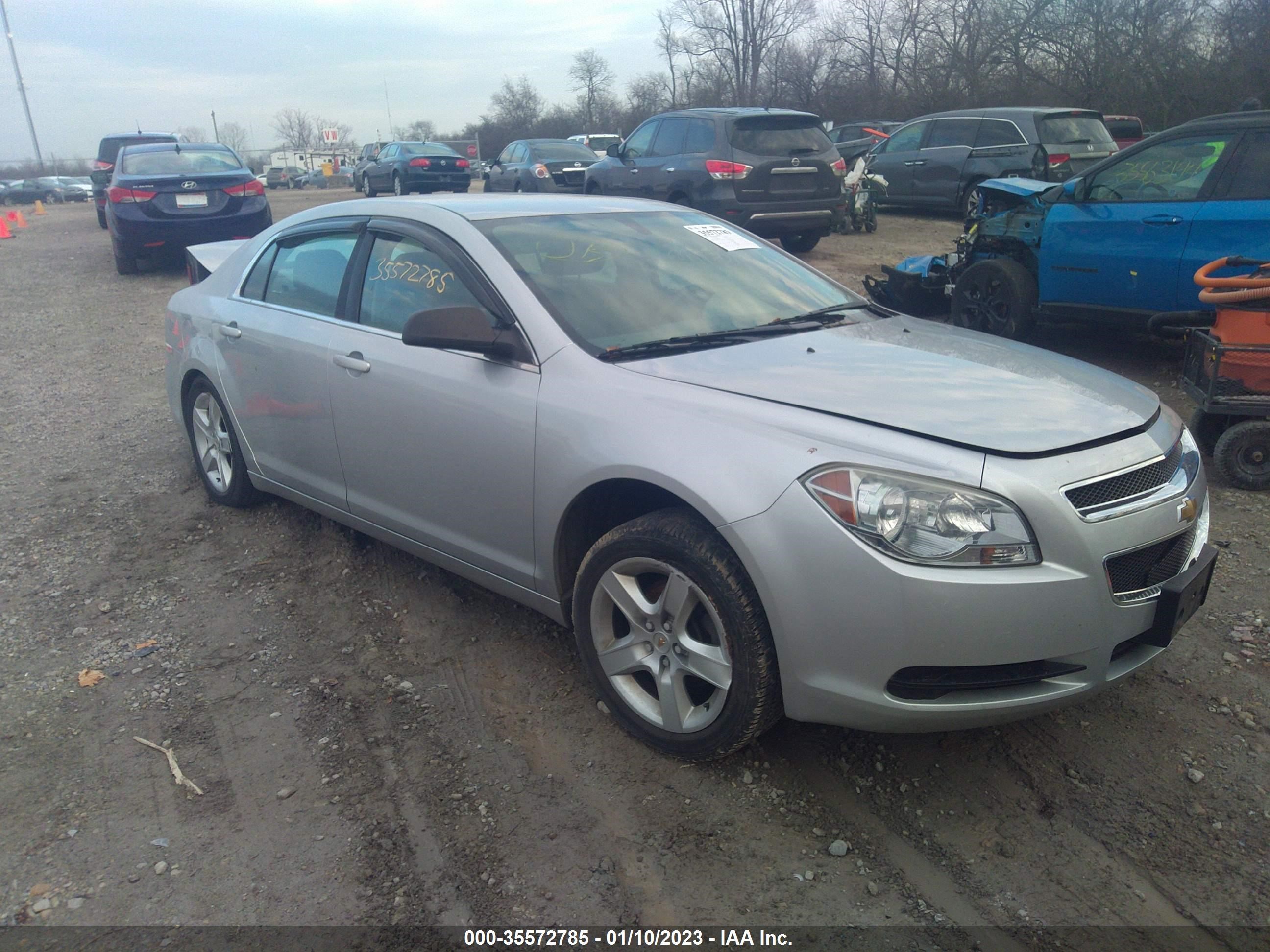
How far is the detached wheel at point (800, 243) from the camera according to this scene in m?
12.5

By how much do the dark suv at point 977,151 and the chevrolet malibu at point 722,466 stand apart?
9826 millimetres

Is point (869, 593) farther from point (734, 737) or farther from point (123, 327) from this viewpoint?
point (123, 327)

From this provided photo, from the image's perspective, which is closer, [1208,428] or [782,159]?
[1208,428]

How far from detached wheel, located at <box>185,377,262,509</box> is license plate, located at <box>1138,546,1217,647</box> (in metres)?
4.04

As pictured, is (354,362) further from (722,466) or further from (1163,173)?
(1163,173)

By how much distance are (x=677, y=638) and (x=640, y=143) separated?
11314mm

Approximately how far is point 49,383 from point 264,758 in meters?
6.73

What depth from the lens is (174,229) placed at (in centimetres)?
1248

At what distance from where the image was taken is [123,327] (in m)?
10.4

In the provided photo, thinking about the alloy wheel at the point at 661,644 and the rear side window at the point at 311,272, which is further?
the rear side window at the point at 311,272

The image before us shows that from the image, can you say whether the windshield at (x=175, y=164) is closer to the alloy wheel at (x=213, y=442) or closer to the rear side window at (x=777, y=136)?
the rear side window at (x=777, y=136)

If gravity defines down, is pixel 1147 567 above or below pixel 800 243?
above

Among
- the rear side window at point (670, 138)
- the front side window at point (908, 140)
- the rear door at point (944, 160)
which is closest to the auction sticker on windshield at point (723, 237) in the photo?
the rear side window at point (670, 138)

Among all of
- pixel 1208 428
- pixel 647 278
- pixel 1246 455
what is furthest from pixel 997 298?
pixel 647 278
